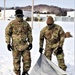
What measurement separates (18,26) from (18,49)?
1.82ft

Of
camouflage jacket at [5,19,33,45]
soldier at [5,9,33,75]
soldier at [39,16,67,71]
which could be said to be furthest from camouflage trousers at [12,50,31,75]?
soldier at [39,16,67,71]

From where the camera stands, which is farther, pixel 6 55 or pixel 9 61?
pixel 6 55

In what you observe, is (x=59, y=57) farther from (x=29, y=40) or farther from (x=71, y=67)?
(x=71, y=67)

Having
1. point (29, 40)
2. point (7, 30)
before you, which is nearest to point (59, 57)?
point (29, 40)

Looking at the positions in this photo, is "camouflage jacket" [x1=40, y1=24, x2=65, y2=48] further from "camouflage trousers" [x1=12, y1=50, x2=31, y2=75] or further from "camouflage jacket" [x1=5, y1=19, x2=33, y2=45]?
"camouflage trousers" [x1=12, y1=50, x2=31, y2=75]

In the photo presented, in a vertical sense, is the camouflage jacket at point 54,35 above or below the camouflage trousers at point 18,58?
above

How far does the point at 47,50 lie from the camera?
24.1ft

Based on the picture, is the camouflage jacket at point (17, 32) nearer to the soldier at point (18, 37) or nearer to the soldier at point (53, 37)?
the soldier at point (18, 37)

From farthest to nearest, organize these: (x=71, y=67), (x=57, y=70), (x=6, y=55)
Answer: (x=6, y=55) < (x=71, y=67) < (x=57, y=70)

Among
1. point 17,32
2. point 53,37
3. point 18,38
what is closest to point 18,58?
point 18,38

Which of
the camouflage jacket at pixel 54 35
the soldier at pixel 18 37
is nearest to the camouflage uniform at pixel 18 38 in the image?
the soldier at pixel 18 37

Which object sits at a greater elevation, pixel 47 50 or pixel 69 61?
pixel 47 50

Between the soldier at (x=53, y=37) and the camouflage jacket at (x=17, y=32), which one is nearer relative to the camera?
the camouflage jacket at (x=17, y=32)

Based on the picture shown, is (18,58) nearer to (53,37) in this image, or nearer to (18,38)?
(18,38)
